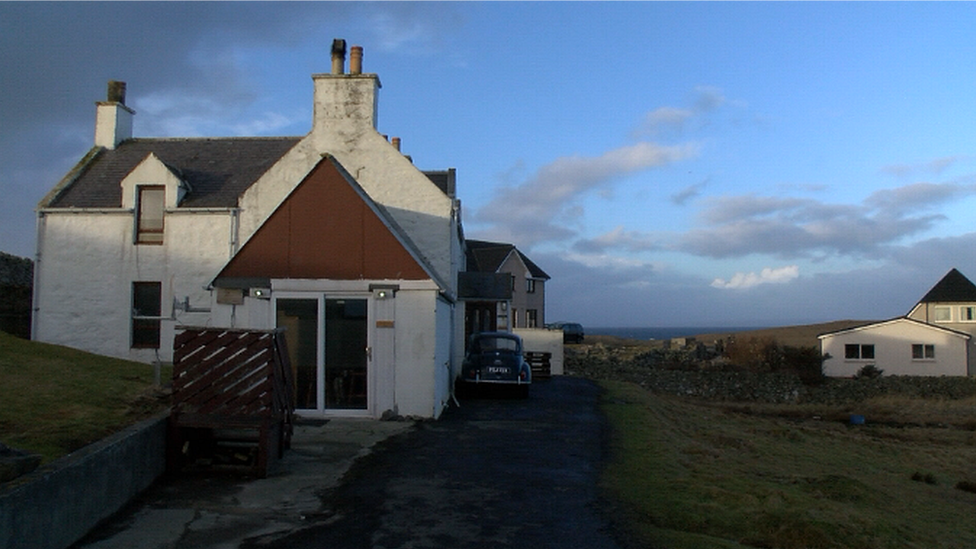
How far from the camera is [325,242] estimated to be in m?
16.0

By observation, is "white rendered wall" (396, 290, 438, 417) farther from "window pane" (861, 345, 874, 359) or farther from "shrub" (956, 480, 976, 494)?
"window pane" (861, 345, 874, 359)

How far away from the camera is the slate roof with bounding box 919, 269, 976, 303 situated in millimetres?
64319

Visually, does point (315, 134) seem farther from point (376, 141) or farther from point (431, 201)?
point (431, 201)

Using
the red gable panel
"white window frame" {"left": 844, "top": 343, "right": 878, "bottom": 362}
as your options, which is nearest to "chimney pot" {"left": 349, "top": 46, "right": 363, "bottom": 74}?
the red gable panel

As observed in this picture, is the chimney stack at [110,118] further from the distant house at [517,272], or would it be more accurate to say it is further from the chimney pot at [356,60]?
the distant house at [517,272]

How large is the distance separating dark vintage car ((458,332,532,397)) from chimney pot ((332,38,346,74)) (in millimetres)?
8563

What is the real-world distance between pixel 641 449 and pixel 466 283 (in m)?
12.6

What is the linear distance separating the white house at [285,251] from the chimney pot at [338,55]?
42 mm

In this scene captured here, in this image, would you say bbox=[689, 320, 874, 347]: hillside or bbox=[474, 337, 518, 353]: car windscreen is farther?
bbox=[689, 320, 874, 347]: hillside

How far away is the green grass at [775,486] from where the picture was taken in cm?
865

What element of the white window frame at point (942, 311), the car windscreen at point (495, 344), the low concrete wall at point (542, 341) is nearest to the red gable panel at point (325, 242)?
the car windscreen at point (495, 344)

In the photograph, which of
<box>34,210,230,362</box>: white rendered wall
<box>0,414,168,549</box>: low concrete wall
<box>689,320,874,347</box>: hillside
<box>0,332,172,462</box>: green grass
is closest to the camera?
<box>0,414,168,549</box>: low concrete wall

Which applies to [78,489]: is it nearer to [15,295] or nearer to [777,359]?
[15,295]

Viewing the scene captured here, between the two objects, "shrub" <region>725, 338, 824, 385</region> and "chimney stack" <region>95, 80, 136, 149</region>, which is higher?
"chimney stack" <region>95, 80, 136, 149</region>
